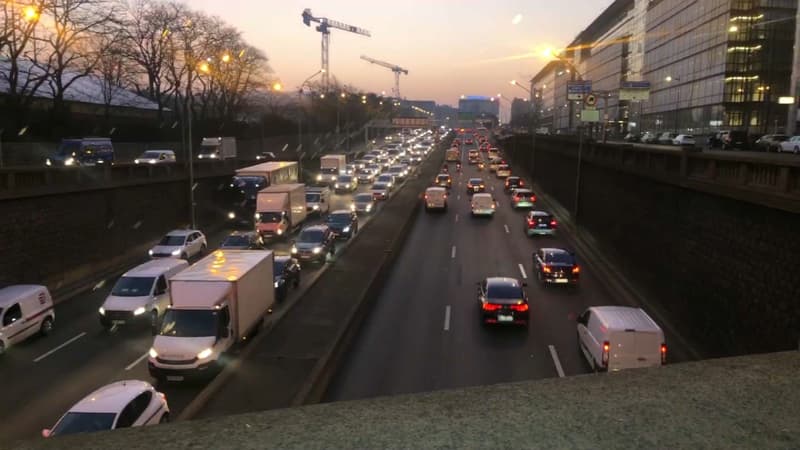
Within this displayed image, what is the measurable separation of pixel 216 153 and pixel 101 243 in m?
36.3

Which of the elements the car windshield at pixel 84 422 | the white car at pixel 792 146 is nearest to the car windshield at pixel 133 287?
the car windshield at pixel 84 422

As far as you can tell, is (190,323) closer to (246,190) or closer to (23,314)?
(23,314)

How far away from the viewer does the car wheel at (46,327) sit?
1914 cm

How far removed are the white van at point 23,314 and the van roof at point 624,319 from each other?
16635mm

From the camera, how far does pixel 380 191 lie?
171 feet

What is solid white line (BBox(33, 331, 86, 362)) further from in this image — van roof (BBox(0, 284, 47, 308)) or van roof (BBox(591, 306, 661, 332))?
van roof (BBox(591, 306, 661, 332))

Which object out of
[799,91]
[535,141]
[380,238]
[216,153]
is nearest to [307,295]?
[380,238]

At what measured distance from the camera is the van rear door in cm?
1443

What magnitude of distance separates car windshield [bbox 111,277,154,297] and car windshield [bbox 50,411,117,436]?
9928 millimetres

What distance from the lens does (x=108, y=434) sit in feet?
11.5

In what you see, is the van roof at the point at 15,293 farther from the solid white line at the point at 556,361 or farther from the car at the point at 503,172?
the car at the point at 503,172

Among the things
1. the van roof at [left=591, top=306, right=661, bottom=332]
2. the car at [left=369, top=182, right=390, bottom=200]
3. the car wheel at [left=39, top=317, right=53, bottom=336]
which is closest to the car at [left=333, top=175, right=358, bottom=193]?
the car at [left=369, top=182, right=390, bottom=200]

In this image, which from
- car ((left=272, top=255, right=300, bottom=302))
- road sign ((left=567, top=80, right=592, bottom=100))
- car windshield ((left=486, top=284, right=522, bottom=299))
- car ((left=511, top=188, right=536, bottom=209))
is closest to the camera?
car windshield ((left=486, top=284, right=522, bottom=299))

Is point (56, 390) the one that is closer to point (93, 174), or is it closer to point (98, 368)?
point (98, 368)
